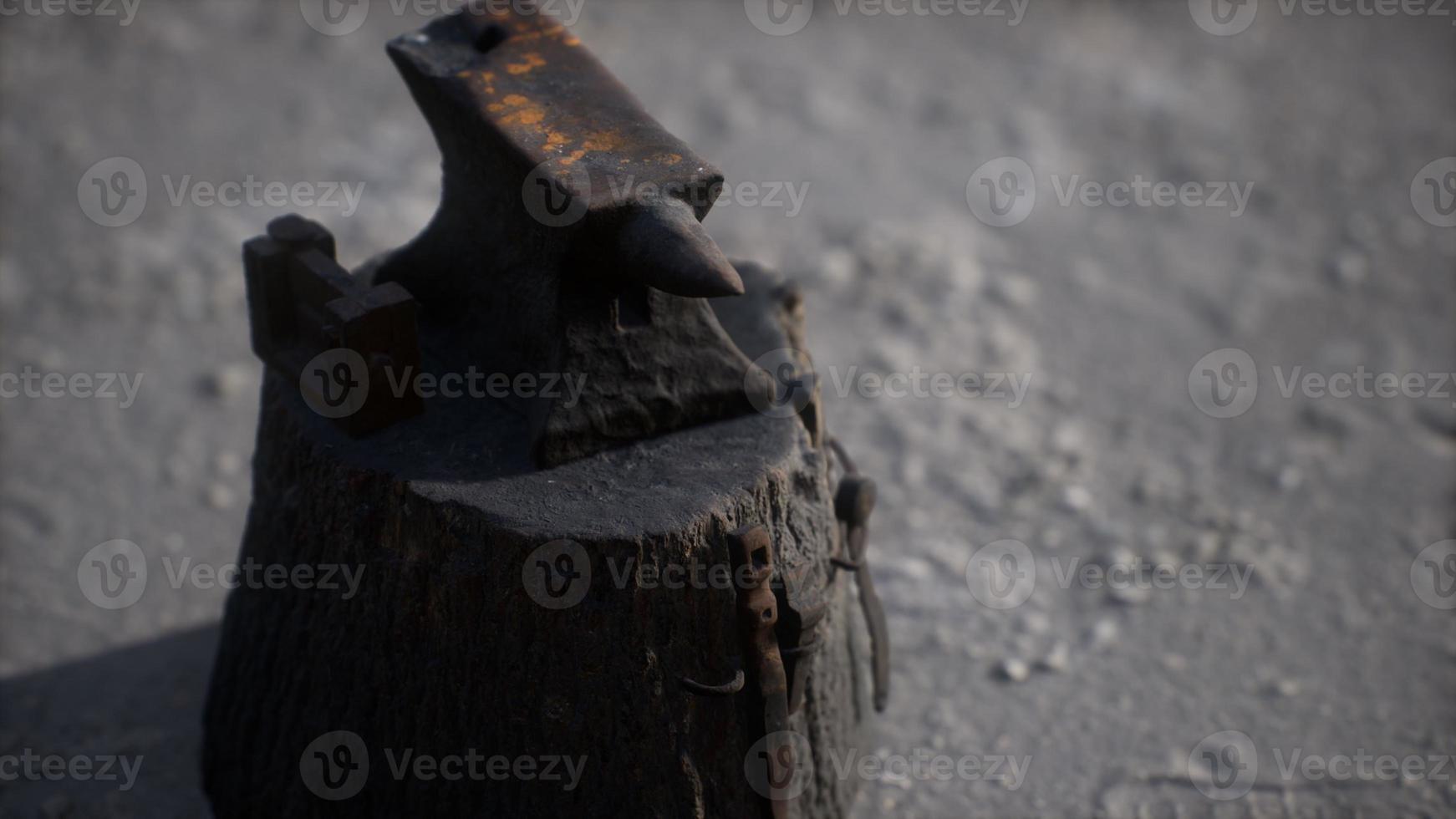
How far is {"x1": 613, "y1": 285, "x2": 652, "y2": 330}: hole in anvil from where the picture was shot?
261 cm

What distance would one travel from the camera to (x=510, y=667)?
8.17 feet

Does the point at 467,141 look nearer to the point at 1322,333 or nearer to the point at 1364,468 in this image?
the point at 1364,468

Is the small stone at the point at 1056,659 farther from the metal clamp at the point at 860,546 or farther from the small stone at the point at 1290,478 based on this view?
the small stone at the point at 1290,478

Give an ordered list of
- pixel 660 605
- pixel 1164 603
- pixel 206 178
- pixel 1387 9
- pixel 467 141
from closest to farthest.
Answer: pixel 660 605 → pixel 467 141 → pixel 1164 603 → pixel 206 178 → pixel 1387 9

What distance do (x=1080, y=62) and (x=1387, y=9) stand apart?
6.11ft

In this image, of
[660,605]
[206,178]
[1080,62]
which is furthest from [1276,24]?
[660,605]

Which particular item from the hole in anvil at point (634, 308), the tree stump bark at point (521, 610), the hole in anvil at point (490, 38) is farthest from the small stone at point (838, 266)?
A: the hole in anvil at point (634, 308)

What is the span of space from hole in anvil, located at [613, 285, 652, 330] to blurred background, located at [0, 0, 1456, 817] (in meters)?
1.39

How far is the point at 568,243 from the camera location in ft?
8.17

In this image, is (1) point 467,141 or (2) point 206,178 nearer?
(1) point 467,141

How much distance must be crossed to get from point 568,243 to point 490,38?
2.02 ft

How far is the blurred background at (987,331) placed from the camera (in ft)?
11.6

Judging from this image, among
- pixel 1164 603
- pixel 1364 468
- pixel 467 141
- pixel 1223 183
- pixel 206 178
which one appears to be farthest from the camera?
pixel 1223 183

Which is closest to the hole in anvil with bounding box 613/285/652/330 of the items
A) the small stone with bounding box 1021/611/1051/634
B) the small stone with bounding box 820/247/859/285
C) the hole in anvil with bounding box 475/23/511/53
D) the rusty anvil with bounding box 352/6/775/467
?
the rusty anvil with bounding box 352/6/775/467
